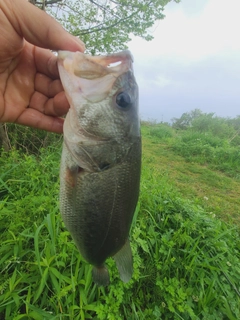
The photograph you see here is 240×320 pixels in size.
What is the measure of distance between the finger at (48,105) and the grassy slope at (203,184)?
2663 mm

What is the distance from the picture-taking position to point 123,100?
1.22 m

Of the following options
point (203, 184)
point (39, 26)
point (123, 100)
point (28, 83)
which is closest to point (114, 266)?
point (123, 100)

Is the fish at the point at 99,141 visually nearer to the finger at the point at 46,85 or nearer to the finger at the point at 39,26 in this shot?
the finger at the point at 39,26

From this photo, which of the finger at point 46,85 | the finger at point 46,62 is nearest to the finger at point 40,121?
the finger at point 46,85

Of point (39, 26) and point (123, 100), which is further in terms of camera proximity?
point (39, 26)

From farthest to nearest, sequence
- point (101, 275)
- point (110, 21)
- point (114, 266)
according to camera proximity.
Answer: point (110, 21) < point (114, 266) < point (101, 275)

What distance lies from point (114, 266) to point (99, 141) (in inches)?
56.1

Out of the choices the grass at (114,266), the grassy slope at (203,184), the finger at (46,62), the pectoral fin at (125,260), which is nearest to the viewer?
the pectoral fin at (125,260)

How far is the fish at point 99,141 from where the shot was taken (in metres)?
1.18

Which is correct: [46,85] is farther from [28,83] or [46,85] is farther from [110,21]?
[110,21]

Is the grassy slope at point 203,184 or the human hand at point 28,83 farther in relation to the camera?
the grassy slope at point 203,184

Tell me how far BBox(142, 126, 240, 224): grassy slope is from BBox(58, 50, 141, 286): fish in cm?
269

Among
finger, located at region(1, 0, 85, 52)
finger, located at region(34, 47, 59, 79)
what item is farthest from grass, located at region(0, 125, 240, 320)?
finger, located at region(1, 0, 85, 52)

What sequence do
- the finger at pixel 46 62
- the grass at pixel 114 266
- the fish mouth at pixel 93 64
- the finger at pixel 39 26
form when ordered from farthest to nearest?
the grass at pixel 114 266
the finger at pixel 46 62
the finger at pixel 39 26
the fish mouth at pixel 93 64
